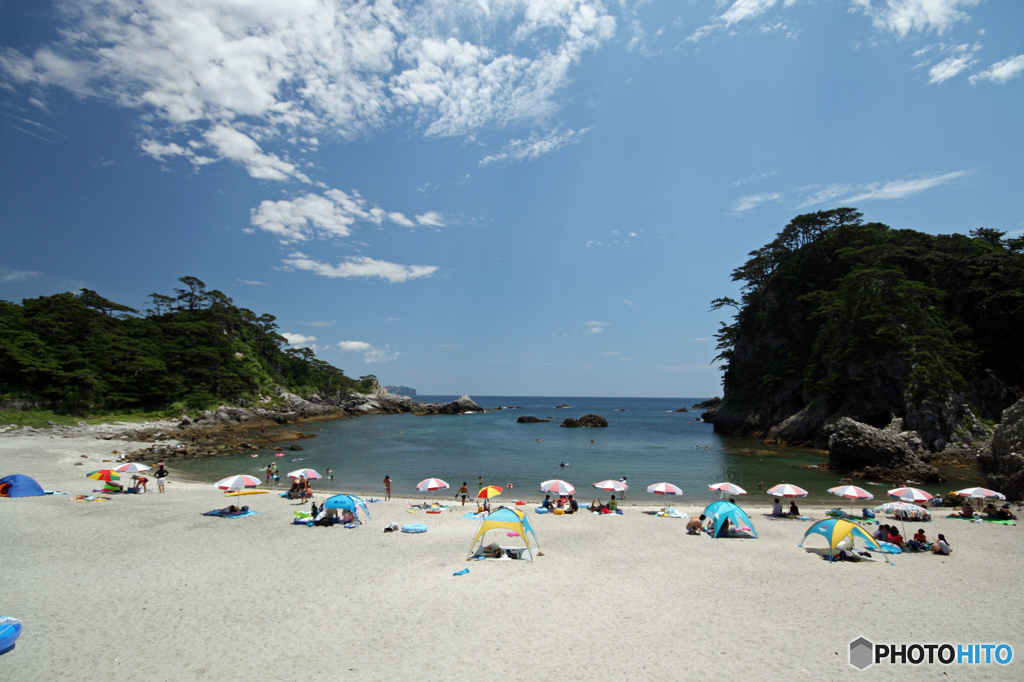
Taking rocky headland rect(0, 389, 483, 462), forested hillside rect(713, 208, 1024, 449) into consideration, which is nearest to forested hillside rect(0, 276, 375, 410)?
rocky headland rect(0, 389, 483, 462)

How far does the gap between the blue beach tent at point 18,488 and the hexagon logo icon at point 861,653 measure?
29703mm

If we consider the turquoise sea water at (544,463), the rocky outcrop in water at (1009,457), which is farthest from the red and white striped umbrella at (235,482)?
the rocky outcrop in water at (1009,457)

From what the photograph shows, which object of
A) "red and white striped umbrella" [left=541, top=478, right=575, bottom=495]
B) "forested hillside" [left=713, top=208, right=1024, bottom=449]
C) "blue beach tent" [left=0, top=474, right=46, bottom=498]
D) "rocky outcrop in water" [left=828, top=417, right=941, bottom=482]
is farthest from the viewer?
"forested hillside" [left=713, top=208, right=1024, bottom=449]

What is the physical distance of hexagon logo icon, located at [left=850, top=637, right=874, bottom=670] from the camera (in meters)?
7.68

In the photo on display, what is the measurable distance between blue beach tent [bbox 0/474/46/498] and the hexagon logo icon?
97.5 feet

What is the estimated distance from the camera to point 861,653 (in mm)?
8016

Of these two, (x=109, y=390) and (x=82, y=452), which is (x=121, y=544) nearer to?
(x=82, y=452)

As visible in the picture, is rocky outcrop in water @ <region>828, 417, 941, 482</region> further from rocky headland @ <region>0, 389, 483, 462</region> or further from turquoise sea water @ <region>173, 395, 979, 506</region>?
rocky headland @ <region>0, 389, 483, 462</region>

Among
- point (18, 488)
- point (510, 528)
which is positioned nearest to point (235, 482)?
point (18, 488)

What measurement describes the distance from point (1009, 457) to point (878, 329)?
888 inches

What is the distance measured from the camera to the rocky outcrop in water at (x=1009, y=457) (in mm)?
20984

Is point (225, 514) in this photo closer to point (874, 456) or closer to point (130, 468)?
point (130, 468)

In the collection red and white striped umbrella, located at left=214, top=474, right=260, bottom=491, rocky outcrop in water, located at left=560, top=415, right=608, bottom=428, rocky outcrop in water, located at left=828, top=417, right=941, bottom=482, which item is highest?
red and white striped umbrella, located at left=214, top=474, right=260, bottom=491

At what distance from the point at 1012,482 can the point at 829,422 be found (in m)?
23.6
